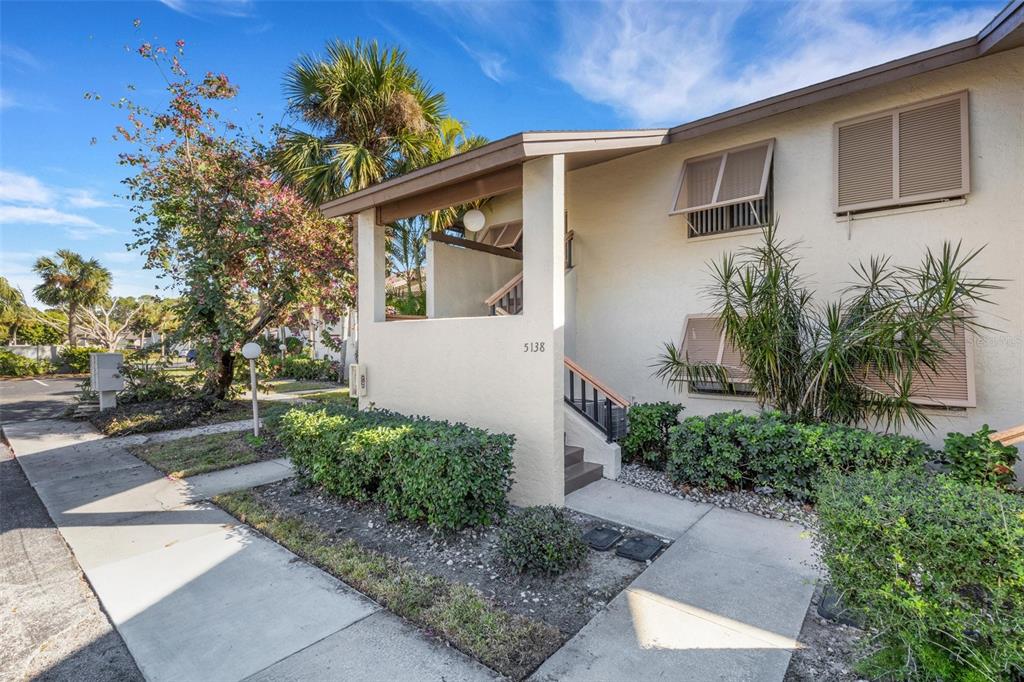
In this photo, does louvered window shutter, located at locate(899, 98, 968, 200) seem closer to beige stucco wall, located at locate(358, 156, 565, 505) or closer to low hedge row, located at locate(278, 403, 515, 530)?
beige stucco wall, located at locate(358, 156, 565, 505)

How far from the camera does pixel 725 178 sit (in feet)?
23.3

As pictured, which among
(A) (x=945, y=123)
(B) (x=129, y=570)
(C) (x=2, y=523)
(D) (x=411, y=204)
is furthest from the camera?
(D) (x=411, y=204)

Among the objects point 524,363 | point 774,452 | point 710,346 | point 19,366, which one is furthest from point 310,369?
point 774,452

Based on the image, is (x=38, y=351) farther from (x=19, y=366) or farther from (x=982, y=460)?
(x=982, y=460)

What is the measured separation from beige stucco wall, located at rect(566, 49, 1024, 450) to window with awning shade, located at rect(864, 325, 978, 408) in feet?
0.63

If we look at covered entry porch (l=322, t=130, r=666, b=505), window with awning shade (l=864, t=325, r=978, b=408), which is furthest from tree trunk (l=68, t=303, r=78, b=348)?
window with awning shade (l=864, t=325, r=978, b=408)

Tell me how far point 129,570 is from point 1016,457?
9132 mm

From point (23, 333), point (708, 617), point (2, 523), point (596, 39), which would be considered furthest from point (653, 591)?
point (23, 333)

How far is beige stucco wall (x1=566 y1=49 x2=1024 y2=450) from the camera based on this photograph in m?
5.41

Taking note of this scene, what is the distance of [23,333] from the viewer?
28.9 meters

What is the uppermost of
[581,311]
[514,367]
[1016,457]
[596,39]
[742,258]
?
[596,39]

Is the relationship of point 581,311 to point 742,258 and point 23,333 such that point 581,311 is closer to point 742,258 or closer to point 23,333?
point 742,258

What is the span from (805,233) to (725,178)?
58.9 inches

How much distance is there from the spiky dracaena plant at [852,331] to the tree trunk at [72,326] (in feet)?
114
